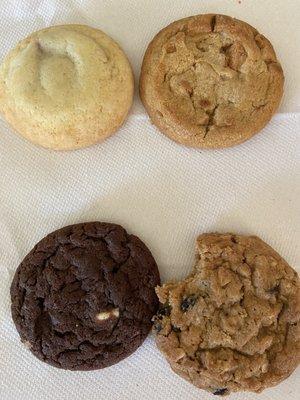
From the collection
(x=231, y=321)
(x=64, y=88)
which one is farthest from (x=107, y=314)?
(x=64, y=88)

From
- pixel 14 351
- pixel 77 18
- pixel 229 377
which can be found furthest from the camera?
pixel 77 18

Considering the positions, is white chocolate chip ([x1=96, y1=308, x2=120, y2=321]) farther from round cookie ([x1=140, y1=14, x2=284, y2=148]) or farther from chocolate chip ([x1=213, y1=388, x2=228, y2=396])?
round cookie ([x1=140, y1=14, x2=284, y2=148])

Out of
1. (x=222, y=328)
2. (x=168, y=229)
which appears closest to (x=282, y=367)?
(x=222, y=328)

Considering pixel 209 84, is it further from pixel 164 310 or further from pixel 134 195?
pixel 164 310

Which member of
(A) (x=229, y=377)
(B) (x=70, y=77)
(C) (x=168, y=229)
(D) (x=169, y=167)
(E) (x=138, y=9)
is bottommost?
(A) (x=229, y=377)

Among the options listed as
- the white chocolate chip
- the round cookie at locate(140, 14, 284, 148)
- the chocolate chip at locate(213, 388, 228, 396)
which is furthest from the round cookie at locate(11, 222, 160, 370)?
the round cookie at locate(140, 14, 284, 148)

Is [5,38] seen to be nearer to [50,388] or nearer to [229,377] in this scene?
[50,388]
